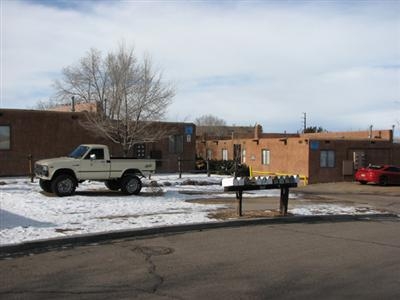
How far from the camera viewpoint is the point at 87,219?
44.8ft

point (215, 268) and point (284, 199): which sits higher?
point (284, 199)

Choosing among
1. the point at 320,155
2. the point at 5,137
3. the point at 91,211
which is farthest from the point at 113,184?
the point at 320,155

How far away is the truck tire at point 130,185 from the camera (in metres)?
20.6

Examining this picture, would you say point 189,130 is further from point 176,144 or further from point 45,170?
point 45,170

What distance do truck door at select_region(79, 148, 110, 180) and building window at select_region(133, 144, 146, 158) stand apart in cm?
1679

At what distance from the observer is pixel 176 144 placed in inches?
1559

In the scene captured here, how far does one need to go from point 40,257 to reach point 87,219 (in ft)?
Result: 13.8

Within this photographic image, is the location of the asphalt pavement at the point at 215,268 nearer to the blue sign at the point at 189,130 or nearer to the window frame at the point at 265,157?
the blue sign at the point at 189,130

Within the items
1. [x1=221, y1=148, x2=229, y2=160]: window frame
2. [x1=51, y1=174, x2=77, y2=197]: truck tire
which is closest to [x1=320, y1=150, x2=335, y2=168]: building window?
[x1=221, y1=148, x2=229, y2=160]: window frame

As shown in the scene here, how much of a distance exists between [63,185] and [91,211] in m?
4.46

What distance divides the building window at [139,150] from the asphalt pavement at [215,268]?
25.3 metres

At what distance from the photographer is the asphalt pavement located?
7.24m

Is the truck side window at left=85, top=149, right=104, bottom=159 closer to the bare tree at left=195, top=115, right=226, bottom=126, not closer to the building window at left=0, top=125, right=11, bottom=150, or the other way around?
the building window at left=0, top=125, right=11, bottom=150

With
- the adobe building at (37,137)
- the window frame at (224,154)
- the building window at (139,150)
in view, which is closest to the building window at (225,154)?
the window frame at (224,154)
